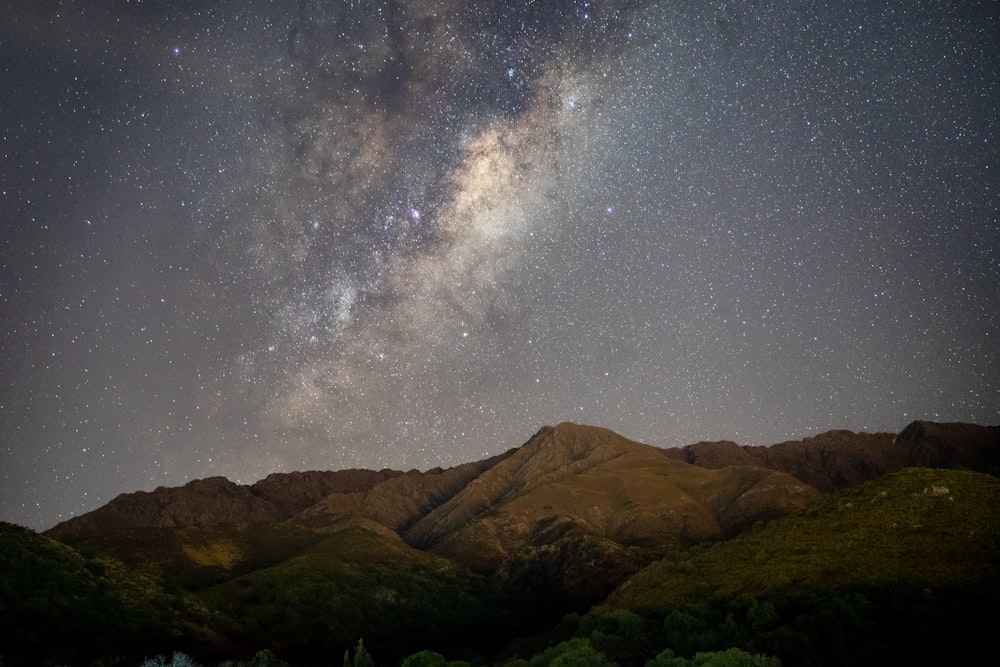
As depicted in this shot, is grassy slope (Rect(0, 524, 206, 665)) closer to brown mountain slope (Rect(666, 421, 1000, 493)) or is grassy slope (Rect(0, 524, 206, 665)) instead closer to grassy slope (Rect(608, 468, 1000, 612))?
grassy slope (Rect(608, 468, 1000, 612))

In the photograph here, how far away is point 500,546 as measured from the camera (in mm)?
97812

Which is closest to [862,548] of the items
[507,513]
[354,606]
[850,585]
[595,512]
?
[850,585]

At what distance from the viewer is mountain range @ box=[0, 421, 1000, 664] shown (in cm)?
4162

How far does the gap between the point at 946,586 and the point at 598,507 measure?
7533cm

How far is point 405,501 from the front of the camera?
14500 centimetres

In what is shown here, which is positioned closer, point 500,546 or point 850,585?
point 850,585

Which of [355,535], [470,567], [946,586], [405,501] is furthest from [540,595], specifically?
[405,501]

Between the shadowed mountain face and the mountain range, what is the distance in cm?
46

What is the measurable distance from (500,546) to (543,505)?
1588 cm

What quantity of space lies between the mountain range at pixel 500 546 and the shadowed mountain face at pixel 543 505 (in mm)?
457

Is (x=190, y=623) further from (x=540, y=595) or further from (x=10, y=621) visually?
(x=540, y=595)

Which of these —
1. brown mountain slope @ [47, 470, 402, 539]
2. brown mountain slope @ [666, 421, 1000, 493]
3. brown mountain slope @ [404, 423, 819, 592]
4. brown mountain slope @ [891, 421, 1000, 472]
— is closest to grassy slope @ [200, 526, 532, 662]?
brown mountain slope @ [404, 423, 819, 592]

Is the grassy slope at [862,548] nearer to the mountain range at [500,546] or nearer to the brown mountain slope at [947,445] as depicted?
the mountain range at [500,546]

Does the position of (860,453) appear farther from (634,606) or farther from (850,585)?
(850,585)
